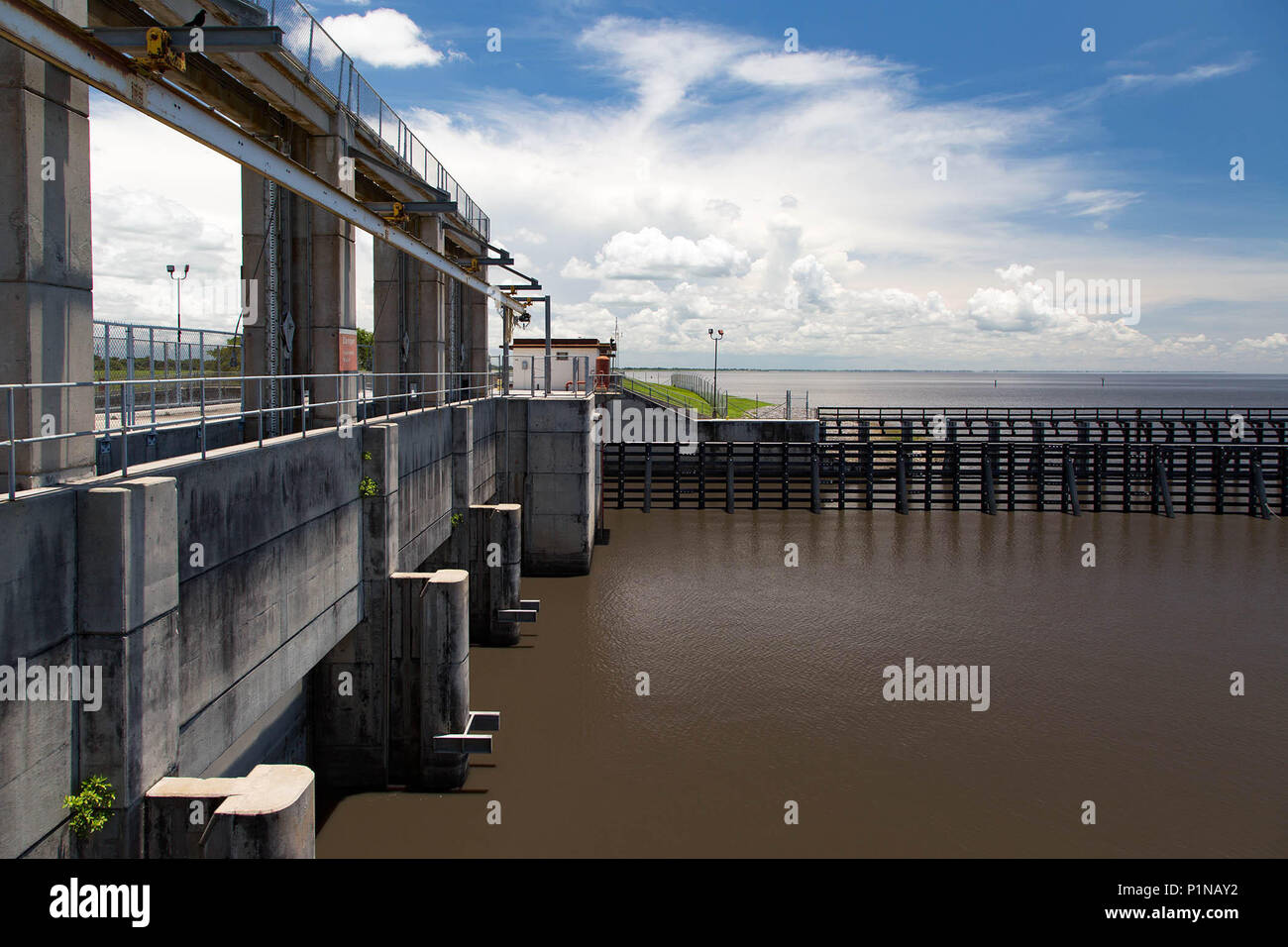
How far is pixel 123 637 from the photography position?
6.13 metres

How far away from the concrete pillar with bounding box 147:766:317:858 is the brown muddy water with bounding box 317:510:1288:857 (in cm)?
435

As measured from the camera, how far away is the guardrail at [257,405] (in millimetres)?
6359

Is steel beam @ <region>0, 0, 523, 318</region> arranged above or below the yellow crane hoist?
below

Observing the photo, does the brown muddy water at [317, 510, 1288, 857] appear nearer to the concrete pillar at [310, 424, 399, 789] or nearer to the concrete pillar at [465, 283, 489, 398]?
the concrete pillar at [310, 424, 399, 789]

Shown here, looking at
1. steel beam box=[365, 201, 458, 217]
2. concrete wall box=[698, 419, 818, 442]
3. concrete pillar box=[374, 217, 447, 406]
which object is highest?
steel beam box=[365, 201, 458, 217]

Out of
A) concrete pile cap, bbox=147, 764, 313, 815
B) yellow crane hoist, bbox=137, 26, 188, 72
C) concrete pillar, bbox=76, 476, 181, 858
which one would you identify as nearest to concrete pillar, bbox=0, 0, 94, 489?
yellow crane hoist, bbox=137, 26, 188, 72

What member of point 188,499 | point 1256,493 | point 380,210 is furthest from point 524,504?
point 1256,493

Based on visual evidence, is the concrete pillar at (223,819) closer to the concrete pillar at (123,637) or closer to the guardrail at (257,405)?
the concrete pillar at (123,637)

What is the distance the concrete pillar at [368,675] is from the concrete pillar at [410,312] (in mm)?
7946

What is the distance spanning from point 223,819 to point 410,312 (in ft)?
52.3

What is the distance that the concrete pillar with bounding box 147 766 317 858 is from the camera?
6.41 meters
